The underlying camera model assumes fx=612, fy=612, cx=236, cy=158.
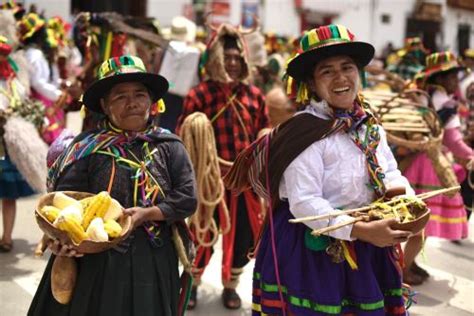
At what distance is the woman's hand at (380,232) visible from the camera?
2.35 metres

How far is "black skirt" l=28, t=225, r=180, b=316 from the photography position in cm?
266

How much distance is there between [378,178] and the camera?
8.59 feet

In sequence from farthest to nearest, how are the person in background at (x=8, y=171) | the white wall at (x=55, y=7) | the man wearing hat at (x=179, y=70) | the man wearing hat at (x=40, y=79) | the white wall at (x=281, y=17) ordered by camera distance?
the white wall at (x=281, y=17) → the white wall at (x=55, y=7) → the man wearing hat at (x=179, y=70) → the man wearing hat at (x=40, y=79) → the person in background at (x=8, y=171)

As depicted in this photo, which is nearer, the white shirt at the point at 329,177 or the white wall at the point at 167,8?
the white shirt at the point at 329,177

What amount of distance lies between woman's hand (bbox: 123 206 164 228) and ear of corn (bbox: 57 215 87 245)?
0.76ft

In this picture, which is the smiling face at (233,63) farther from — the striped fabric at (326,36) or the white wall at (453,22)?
the white wall at (453,22)

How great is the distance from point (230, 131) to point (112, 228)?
6.50 ft

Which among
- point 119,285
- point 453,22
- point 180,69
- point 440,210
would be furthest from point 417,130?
point 453,22

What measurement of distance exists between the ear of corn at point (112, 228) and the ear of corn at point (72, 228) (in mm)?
96

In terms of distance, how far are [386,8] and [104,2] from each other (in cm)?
1136

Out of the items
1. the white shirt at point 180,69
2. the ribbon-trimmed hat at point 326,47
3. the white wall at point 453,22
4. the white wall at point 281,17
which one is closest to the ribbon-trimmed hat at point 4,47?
the white shirt at point 180,69

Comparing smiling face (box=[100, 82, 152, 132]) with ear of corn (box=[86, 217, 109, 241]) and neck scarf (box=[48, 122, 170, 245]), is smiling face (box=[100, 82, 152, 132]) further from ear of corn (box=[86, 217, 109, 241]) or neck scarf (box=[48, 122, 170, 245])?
ear of corn (box=[86, 217, 109, 241])

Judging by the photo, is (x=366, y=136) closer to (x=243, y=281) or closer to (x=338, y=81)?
(x=338, y=81)

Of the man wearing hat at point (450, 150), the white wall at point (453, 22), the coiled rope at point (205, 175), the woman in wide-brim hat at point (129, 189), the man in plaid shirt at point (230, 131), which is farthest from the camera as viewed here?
the white wall at point (453, 22)
